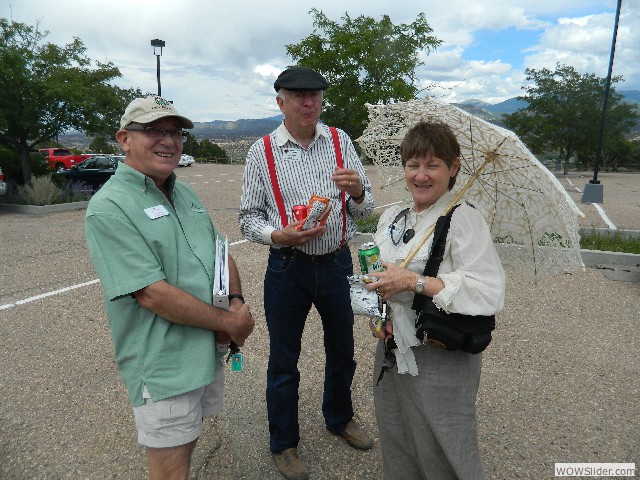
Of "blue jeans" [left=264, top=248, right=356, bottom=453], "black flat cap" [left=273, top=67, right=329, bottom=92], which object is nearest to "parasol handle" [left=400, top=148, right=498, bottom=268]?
"blue jeans" [left=264, top=248, right=356, bottom=453]

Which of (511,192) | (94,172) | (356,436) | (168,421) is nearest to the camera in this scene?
(168,421)

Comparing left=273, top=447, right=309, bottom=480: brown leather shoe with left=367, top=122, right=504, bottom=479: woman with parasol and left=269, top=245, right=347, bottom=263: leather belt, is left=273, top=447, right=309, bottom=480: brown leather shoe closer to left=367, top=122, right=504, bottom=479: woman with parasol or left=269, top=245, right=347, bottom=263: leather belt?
left=367, top=122, right=504, bottom=479: woman with parasol

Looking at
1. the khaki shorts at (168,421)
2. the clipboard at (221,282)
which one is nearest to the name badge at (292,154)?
the clipboard at (221,282)

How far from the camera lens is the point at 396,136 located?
2.42 m

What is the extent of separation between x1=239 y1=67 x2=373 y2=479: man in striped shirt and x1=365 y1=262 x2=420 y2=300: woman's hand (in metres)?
0.74

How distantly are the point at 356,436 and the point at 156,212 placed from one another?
6.52 ft

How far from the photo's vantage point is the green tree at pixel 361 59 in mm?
25547

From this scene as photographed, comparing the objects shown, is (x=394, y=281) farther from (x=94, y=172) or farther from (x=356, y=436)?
(x=94, y=172)

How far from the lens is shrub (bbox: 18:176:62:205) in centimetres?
1291

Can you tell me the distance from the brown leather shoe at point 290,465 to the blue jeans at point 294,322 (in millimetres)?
34

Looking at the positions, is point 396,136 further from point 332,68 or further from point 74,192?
point 332,68

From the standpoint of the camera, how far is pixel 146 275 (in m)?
1.66

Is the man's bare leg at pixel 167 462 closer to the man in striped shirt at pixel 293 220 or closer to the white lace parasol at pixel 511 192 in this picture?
the man in striped shirt at pixel 293 220

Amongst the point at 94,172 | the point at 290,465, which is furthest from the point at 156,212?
the point at 94,172
